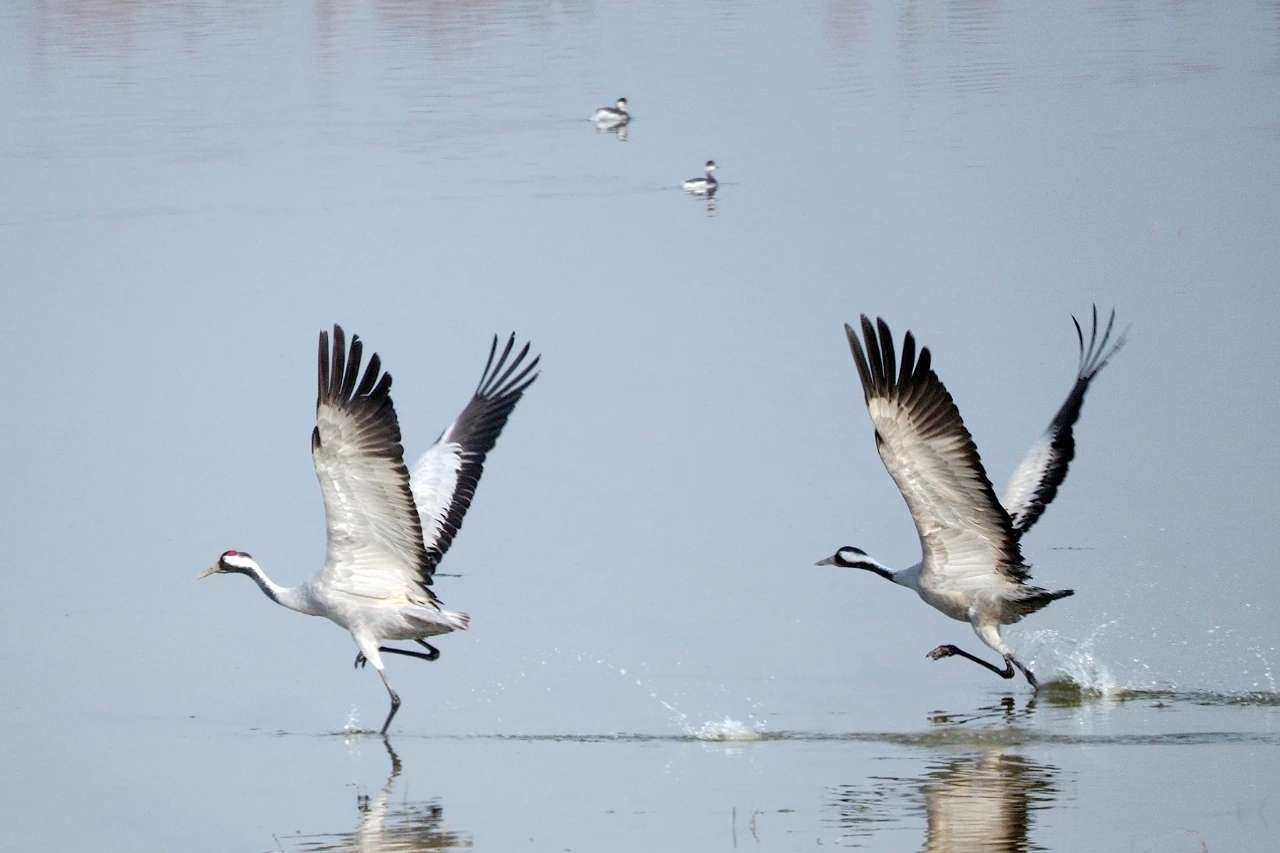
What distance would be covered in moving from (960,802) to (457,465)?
4.45 metres

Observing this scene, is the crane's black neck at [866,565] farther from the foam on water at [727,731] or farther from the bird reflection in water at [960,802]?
the bird reflection in water at [960,802]

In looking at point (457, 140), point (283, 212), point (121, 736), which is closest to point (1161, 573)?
point (121, 736)

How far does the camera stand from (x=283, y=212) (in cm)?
2312

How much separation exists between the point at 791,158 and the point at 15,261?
343 inches

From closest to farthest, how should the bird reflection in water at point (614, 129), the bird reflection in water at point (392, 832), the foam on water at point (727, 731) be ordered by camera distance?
the bird reflection in water at point (392, 832) < the foam on water at point (727, 731) < the bird reflection in water at point (614, 129)

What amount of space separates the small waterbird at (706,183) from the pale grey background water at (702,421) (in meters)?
0.33

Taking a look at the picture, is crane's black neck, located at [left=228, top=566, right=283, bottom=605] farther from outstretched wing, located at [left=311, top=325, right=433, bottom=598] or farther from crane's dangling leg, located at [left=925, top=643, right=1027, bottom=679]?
crane's dangling leg, located at [left=925, top=643, right=1027, bottom=679]

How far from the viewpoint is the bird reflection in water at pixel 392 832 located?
27.2 feet

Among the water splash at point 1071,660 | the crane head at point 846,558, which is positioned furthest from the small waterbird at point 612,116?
the water splash at point 1071,660

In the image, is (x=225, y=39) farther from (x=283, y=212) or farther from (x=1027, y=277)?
(x=1027, y=277)

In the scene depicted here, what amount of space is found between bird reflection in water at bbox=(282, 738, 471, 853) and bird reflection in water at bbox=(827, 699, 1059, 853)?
148cm

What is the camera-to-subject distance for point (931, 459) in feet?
34.0

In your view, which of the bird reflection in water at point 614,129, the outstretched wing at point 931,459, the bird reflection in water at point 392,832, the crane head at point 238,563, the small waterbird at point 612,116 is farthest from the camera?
the bird reflection in water at point 614,129

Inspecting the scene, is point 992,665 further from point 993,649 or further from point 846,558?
point 846,558
